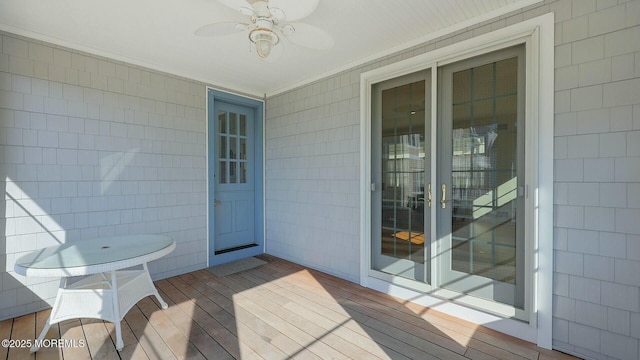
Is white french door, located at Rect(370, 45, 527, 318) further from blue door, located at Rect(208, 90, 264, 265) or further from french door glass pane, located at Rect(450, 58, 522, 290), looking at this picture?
blue door, located at Rect(208, 90, 264, 265)

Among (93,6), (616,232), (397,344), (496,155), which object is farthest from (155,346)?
(616,232)

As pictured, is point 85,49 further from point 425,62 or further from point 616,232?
point 616,232

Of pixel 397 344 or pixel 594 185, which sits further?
pixel 397 344

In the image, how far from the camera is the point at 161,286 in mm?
3312

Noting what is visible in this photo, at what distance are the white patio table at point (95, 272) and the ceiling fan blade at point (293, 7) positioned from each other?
2037 mm

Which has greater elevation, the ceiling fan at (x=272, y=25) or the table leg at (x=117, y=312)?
the ceiling fan at (x=272, y=25)

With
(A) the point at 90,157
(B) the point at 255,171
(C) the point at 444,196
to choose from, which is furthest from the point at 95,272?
(C) the point at 444,196

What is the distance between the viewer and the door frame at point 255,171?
13.0ft

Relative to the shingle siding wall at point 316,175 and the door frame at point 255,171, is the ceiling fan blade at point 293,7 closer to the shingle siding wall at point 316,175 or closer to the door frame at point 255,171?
the shingle siding wall at point 316,175

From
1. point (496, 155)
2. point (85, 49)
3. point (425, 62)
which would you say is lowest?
point (496, 155)

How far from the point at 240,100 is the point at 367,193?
7.86 ft

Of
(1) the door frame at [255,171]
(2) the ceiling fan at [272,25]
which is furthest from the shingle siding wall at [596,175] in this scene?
(1) the door frame at [255,171]

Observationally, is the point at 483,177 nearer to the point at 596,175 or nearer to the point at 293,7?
the point at 596,175

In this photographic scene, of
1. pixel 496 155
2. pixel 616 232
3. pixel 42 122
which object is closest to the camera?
pixel 616 232
